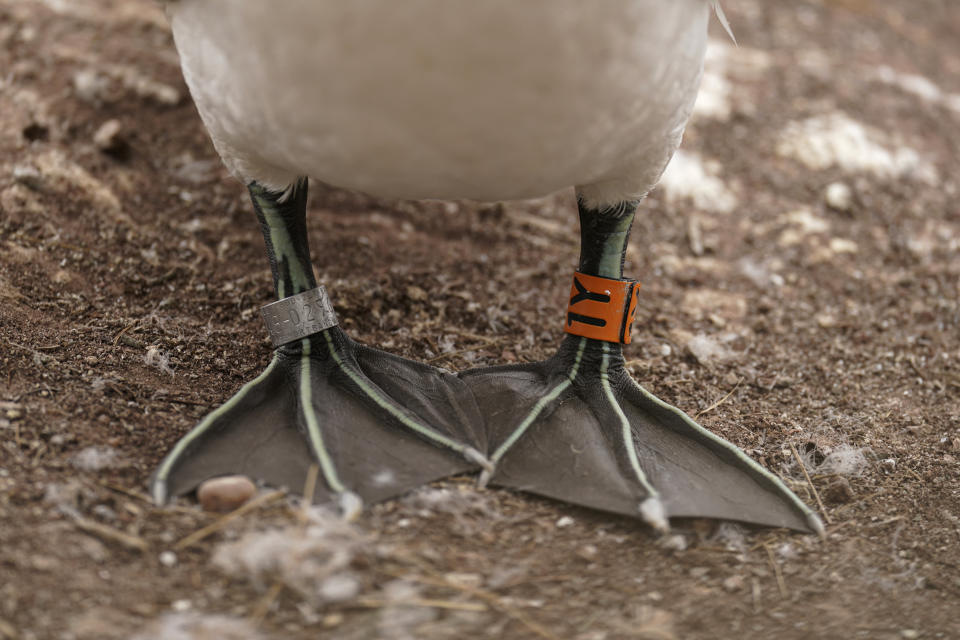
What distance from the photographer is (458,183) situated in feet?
6.61

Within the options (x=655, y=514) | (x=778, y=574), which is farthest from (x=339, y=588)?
(x=778, y=574)

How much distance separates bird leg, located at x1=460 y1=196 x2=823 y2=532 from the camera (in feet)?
7.24

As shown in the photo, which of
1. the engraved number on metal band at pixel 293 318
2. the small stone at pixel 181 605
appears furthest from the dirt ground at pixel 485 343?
the engraved number on metal band at pixel 293 318

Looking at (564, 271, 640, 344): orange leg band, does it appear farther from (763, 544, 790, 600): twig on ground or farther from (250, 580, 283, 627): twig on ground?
(250, 580, 283, 627): twig on ground

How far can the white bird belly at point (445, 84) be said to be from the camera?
5.59ft

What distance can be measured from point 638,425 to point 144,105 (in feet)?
8.67

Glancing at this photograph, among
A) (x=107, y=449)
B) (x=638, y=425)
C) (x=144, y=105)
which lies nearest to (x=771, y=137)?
(x=638, y=425)

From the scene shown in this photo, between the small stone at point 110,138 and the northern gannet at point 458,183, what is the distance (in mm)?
1390

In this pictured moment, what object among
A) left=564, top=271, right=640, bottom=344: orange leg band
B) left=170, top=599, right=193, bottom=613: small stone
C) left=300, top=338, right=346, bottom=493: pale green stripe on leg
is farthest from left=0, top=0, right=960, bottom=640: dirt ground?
left=564, top=271, right=640, bottom=344: orange leg band

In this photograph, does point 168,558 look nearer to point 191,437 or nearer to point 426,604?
point 191,437

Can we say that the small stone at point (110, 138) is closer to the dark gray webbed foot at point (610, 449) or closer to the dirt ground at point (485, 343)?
the dirt ground at point (485, 343)

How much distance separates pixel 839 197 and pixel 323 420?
9.46 feet

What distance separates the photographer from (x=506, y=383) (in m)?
2.56

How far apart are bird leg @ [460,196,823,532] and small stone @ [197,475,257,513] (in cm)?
58
